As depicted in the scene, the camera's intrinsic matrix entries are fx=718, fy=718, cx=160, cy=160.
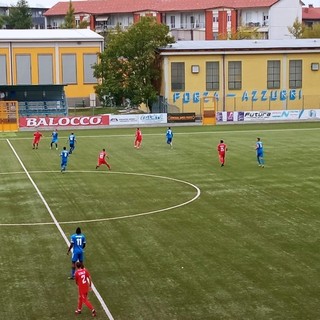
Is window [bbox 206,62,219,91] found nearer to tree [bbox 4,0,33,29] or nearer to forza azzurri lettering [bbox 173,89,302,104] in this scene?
forza azzurri lettering [bbox 173,89,302,104]

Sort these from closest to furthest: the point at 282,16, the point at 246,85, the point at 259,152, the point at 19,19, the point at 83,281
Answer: the point at 83,281, the point at 259,152, the point at 246,85, the point at 282,16, the point at 19,19

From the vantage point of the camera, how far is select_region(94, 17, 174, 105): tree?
8144cm

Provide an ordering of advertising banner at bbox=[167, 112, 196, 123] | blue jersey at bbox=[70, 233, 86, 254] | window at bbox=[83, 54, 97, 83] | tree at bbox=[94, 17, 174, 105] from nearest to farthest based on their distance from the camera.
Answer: blue jersey at bbox=[70, 233, 86, 254] → advertising banner at bbox=[167, 112, 196, 123] → tree at bbox=[94, 17, 174, 105] → window at bbox=[83, 54, 97, 83]

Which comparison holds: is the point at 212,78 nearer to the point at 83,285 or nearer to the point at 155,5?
the point at 155,5

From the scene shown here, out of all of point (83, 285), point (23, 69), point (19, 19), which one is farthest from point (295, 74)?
point (19, 19)

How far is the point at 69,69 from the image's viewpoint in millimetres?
91688

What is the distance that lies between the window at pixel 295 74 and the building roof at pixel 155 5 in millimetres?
56330

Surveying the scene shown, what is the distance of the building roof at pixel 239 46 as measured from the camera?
80.8 m

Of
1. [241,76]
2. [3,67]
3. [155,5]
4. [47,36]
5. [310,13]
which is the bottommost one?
[241,76]

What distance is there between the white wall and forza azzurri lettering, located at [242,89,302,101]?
56426 millimetres

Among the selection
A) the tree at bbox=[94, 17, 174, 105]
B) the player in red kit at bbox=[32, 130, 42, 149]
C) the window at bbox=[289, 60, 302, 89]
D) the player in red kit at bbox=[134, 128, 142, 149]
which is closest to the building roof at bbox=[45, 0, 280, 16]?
the window at bbox=[289, 60, 302, 89]

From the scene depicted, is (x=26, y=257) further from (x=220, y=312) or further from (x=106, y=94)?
(x=106, y=94)

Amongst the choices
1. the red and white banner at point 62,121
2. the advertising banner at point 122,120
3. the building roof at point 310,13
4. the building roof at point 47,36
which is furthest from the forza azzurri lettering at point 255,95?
the building roof at point 310,13

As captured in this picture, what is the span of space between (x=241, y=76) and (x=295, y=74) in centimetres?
648
